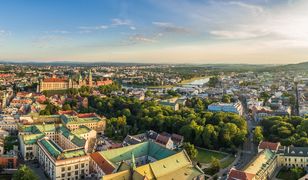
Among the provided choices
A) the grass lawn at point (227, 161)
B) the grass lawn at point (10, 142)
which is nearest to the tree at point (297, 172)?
the grass lawn at point (227, 161)

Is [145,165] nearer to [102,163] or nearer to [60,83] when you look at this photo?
[102,163]

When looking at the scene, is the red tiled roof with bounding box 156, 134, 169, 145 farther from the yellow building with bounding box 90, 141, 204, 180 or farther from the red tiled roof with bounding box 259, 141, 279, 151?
the red tiled roof with bounding box 259, 141, 279, 151

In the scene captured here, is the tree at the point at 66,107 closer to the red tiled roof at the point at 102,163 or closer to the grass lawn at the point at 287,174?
the red tiled roof at the point at 102,163

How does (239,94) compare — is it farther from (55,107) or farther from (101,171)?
(101,171)

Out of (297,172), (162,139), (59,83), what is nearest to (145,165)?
(162,139)

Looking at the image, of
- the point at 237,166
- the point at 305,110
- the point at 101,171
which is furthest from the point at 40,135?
the point at 305,110

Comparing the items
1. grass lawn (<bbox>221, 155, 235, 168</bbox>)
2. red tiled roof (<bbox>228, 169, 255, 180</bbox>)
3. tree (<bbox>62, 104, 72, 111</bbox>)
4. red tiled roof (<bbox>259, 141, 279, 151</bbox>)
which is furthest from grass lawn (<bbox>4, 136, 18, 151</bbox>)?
red tiled roof (<bbox>259, 141, 279, 151</bbox>)
